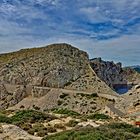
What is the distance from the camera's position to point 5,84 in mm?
95062

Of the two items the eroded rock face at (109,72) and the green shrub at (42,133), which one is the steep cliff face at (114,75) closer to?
the eroded rock face at (109,72)

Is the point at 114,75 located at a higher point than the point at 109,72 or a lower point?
lower

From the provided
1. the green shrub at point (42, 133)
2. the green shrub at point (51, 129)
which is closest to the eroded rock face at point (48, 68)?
the green shrub at point (51, 129)

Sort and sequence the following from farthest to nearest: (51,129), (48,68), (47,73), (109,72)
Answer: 1. (109,72)
2. (48,68)
3. (47,73)
4. (51,129)

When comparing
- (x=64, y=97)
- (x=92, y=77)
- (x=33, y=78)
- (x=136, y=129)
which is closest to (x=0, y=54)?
(x=33, y=78)

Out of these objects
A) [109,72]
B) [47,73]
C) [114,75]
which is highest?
[109,72]

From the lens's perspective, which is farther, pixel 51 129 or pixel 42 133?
pixel 51 129

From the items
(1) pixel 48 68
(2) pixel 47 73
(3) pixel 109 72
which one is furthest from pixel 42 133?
(3) pixel 109 72

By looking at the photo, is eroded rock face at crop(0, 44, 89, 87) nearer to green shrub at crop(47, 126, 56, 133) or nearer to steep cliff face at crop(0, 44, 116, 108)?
steep cliff face at crop(0, 44, 116, 108)

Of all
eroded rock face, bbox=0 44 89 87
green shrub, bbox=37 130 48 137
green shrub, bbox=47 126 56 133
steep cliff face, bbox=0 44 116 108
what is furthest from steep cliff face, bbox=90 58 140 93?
green shrub, bbox=37 130 48 137

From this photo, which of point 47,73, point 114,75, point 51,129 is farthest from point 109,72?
point 51,129

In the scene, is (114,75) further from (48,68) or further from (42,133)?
(42,133)

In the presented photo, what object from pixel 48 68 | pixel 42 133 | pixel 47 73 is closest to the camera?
pixel 42 133

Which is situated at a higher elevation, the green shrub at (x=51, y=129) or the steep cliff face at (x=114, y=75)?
the steep cliff face at (x=114, y=75)
